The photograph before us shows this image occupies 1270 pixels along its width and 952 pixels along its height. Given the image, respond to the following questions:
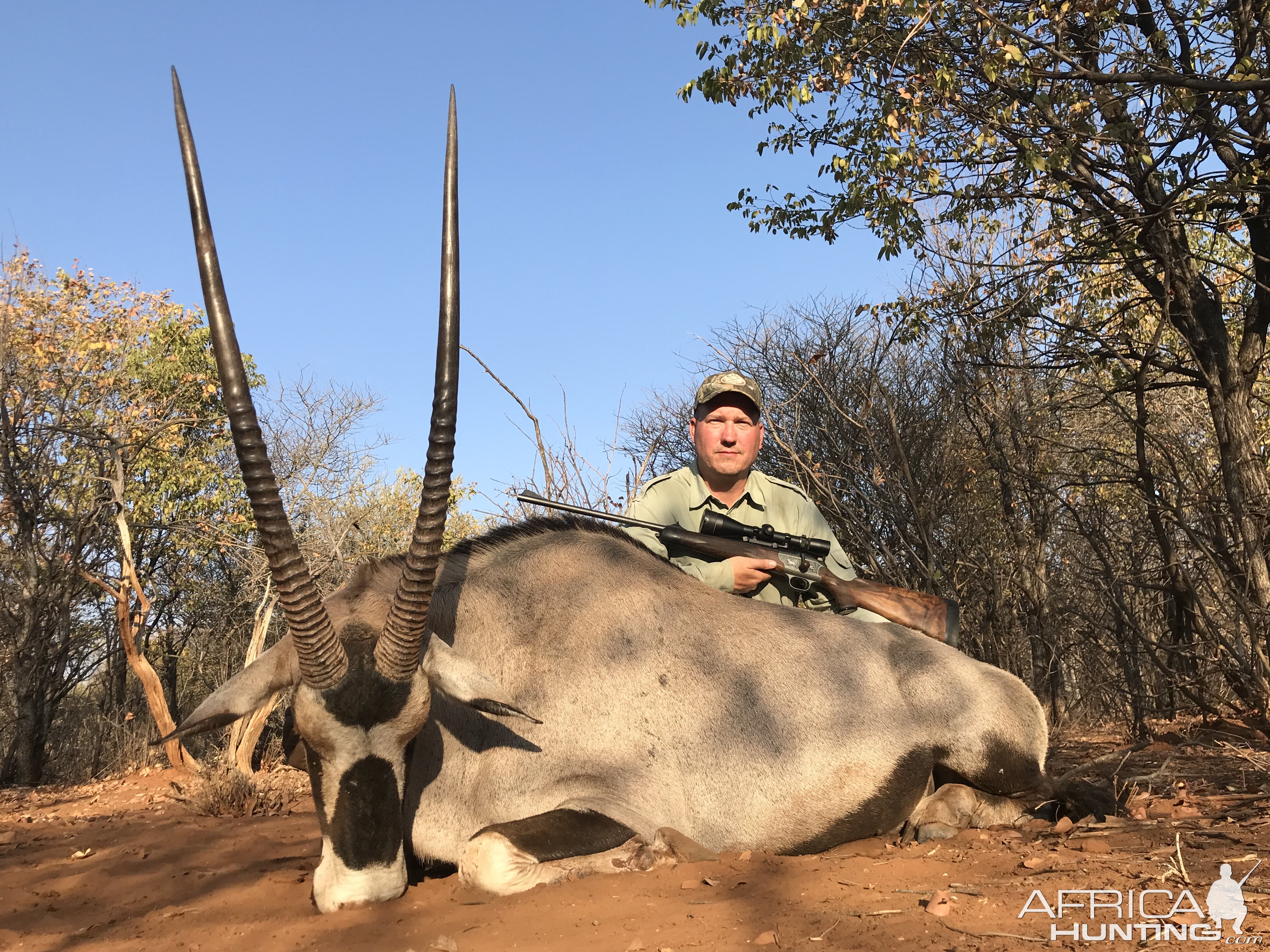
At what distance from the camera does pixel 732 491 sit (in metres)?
6.59

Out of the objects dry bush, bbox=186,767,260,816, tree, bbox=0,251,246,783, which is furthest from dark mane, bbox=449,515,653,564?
tree, bbox=0,251,246,783

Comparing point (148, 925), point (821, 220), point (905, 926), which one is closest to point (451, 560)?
point (148, 925)

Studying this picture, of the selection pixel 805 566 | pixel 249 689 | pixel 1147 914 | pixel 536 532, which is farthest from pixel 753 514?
pixel 1147 914

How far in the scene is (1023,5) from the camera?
8.17 meters

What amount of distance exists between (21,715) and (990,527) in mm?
12385

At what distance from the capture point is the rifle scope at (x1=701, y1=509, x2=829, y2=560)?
6016 millimetres

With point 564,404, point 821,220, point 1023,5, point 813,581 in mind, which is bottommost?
point 813,581

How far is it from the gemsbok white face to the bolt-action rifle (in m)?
1.76

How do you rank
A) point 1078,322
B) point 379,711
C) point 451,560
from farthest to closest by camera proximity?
point 1078,322
point 451,560
point 379,711

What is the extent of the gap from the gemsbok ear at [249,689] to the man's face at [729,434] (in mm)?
3092

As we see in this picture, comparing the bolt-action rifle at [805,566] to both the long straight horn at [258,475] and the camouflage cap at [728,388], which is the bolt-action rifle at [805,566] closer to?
the camouflage cap at [728,388]

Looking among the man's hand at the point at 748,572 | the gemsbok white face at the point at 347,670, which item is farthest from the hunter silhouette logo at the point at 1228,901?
Answer: the man's hand at the point at 748,572

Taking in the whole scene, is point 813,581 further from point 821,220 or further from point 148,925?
point 821,220

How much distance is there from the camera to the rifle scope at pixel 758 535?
6016 mm
